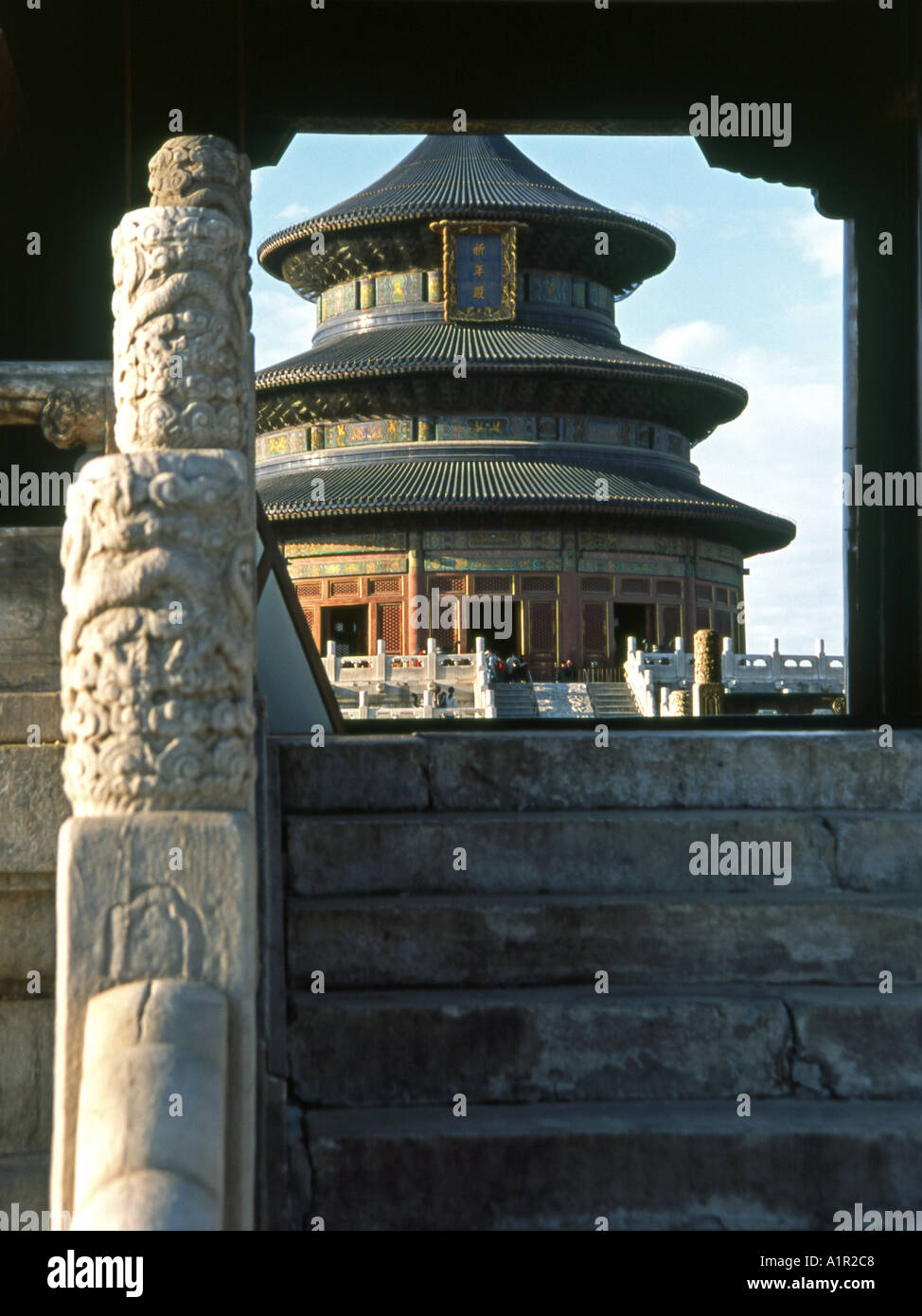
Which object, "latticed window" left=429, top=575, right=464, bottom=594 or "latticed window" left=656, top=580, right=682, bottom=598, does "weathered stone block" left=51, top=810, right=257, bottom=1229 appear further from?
"latticed window" left=656, top=580, right=682, bottom=598

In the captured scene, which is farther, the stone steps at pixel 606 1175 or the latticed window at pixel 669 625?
the latticed window at pixel 669 625

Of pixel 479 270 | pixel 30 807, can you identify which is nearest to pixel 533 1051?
pixel 30 807

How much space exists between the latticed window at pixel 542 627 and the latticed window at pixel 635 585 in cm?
181

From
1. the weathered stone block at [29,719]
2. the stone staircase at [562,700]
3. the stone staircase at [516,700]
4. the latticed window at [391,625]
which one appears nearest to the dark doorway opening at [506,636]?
the latticed window at [391,625]

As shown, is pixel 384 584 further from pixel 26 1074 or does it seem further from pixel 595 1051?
pixel 595 1051

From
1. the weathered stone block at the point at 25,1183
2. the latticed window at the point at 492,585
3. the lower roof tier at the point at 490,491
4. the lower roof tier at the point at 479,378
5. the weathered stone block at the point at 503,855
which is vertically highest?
the lower roof tier at the point at 479,378

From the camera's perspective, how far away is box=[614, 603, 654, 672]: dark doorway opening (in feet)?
93.3

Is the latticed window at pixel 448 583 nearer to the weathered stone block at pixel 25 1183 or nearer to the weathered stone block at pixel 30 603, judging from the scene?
the weathered stone block at pixel 30 603

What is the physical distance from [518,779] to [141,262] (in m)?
1.89

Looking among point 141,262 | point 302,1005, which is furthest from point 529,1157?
point 141,262

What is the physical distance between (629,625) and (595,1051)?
26069 mm

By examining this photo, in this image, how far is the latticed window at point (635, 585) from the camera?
92.1ft

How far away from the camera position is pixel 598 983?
10.8 feet

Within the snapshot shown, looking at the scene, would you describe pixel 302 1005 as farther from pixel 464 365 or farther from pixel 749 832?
pixel 464 365
